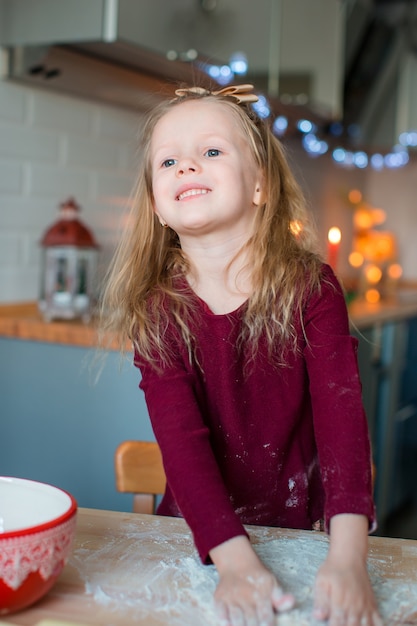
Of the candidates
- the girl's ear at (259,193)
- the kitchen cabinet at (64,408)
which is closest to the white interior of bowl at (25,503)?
the girl's ear at (259,193)

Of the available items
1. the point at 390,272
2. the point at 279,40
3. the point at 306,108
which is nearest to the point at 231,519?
the point at 279,40

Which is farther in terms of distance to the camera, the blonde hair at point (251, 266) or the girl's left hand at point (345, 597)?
the blonde hair at point (251, 266)

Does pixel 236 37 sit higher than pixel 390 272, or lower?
higher

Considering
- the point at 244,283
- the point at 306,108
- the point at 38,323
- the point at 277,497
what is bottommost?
the point at 277,497

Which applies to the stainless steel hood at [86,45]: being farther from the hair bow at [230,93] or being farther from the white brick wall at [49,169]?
the hair bow at [230,93]

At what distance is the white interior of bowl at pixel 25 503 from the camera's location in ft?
2.53

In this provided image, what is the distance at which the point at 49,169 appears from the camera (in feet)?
7.18

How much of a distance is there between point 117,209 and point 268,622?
6.23ft

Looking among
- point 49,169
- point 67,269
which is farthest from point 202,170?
point 49,169

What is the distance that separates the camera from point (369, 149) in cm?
395

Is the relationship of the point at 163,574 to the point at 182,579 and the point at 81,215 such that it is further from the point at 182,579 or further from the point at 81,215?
the point at 81,215

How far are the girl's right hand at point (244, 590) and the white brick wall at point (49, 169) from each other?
1.46 meters

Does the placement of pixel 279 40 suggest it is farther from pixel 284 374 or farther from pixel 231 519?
pixel 231 519

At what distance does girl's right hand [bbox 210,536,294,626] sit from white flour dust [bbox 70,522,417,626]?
11mm
